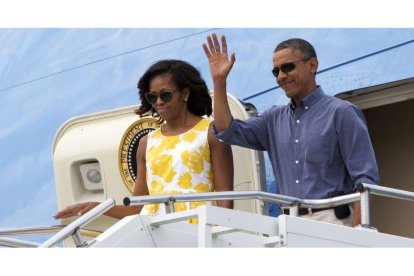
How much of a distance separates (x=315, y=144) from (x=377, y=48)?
5.41 feet

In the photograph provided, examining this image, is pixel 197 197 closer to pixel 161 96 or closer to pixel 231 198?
pixel 231 198

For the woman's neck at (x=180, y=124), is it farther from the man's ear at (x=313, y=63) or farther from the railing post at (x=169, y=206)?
the railing post at (x=169, y=206)

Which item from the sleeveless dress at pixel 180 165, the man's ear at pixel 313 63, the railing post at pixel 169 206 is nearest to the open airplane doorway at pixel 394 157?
the man's ear at pixel 313 63

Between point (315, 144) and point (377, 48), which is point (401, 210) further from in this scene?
point (315, 144)

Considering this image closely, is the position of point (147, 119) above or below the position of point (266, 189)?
above

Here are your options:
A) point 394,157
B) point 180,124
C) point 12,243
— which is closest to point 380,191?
point 180,124

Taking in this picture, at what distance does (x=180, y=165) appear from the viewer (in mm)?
4828

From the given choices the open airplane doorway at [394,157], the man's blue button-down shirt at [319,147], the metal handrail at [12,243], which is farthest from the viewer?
the open airplane doorway at [394,157]

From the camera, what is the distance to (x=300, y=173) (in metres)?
4.71

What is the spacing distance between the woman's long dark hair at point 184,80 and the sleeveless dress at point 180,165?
13 cm

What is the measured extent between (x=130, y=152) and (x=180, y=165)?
3.79 ft

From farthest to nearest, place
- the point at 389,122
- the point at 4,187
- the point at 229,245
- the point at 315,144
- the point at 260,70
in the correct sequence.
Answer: the point at 4,187 < the point at 389,122 < the point at 260,70 < the point at 315,144 < the point at 229,245

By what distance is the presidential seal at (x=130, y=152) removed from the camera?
5898 millimetres

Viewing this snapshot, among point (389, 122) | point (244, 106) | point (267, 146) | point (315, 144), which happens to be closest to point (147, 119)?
point (244, 106)
